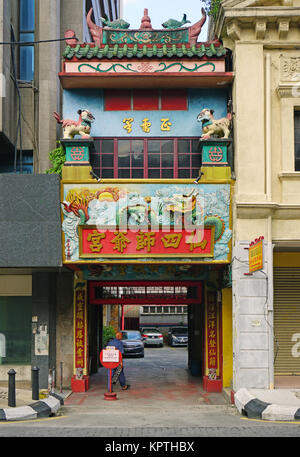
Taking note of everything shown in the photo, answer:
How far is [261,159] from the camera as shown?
53.0 ft

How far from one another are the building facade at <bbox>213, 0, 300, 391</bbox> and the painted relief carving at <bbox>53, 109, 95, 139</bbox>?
165 inches

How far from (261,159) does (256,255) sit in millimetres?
2858

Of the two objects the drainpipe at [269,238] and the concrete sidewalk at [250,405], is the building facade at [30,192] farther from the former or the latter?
the drainpipe at [269,238]

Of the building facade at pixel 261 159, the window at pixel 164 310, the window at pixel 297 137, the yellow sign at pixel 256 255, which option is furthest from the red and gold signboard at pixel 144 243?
the window at pixel 164 310

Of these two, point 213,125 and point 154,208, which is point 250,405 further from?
point 213,125

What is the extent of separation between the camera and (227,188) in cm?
1641

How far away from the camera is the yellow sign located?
14.4 meters

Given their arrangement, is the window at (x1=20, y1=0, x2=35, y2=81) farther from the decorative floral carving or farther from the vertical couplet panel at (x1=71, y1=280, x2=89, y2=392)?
the decorative floral carving

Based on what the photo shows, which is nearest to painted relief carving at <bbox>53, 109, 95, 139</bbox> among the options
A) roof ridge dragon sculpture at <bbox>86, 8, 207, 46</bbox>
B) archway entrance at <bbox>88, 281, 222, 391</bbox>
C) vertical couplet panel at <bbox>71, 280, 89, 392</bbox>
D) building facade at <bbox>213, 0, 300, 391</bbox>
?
roof ridge dragon sculpture at <bbox>86, 8, 207, 46</bbox>

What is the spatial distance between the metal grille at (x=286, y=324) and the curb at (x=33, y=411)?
699 cm

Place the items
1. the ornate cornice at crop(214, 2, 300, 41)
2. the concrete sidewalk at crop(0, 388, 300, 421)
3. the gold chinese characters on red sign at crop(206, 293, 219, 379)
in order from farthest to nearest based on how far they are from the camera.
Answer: the gold chinese characters on red sign at crop(206, 293, 219, 379), the ornate cornice at crop(214, 2, 300, 41), the concrete sidewalk at crop(0, 388, 300, 421)

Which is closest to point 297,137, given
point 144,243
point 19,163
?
point 144,243

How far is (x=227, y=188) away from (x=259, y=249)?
256cm

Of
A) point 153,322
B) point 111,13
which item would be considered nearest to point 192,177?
point 111,13
